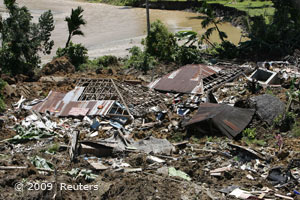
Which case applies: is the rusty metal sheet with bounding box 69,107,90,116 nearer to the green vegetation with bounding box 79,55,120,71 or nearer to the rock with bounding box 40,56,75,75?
the rock with bounding box 40,56,75,75

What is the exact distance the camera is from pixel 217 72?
18.5 meters

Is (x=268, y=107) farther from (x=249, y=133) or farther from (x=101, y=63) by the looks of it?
(x=101, y=63)

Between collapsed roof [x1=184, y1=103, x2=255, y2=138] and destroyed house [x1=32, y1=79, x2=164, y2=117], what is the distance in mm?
2561

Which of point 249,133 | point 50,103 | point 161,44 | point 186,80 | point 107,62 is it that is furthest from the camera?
point 161,44

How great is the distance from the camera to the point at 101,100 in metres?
15.2

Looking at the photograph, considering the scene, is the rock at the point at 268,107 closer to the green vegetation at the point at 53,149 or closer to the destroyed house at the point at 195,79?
the destroyed house at the point at 195,79

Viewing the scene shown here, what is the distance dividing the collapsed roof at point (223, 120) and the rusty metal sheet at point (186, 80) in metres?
3.49

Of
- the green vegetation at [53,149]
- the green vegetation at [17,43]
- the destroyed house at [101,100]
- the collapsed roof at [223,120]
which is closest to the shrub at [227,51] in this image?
the destroyed house at [101,100]

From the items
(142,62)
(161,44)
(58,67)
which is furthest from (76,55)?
(161,44)

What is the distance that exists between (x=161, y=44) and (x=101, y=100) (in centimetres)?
847

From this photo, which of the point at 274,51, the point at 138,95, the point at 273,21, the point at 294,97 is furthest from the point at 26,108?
the point at 273,21

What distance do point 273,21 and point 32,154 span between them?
56.6ft

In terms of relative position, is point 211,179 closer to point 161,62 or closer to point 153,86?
point 153,86

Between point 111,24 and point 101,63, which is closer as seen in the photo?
point 101,63
